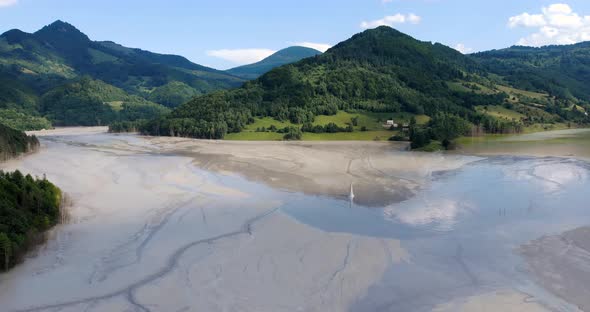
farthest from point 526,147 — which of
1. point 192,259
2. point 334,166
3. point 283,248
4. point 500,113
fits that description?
point 192,259

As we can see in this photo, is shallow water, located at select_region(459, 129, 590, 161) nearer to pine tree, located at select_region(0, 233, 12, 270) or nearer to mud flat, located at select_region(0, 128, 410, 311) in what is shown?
mud flat, located at select_region(0, 128, 410, 311)

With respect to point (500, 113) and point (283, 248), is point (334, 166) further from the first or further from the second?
point (500, 113)

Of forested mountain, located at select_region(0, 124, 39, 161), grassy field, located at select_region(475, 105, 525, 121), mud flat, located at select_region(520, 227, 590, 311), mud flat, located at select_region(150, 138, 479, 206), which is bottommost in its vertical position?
mud flat, located at select_region(520, 227, 590, 311)

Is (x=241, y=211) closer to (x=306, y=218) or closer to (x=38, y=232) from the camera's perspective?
(x=306, y=218)

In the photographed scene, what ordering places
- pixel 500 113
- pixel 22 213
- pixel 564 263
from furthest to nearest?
pixel 500 113
pixel 22 213
pixel 564 263

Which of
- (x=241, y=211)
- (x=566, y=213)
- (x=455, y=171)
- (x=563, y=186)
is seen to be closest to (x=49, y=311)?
(x=241, y=211)

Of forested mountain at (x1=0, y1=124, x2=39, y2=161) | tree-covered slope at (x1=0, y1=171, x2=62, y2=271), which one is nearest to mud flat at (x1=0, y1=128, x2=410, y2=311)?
tree-covered slope at (x1=0, y1=171, x2=62, y2=271)
